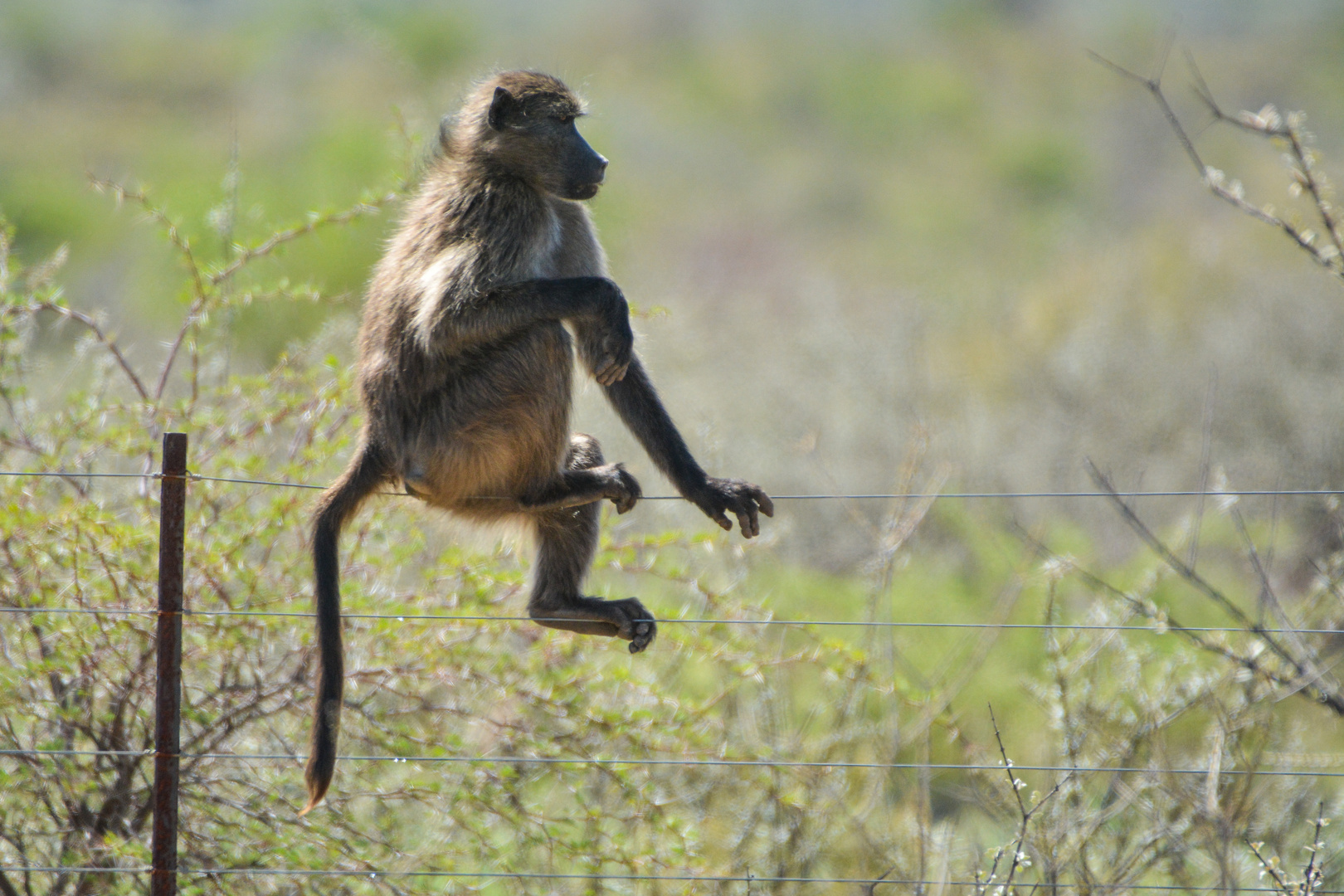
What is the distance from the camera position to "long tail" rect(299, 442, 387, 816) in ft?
10.6

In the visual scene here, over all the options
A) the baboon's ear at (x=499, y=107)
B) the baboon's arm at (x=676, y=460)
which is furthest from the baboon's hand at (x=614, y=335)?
the baboon's ear at (x=499, y=107)

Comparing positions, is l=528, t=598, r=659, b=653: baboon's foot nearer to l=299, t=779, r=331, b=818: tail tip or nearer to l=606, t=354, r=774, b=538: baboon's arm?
l=606, t=354, r=774, b=538: baboon's arm

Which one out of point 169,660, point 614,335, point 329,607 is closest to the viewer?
point 169,660

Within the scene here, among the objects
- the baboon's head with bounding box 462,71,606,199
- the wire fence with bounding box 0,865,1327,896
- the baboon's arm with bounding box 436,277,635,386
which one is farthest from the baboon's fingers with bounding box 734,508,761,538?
the baboon's head with bounding box 462,71,606,199

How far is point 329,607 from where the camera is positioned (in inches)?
137

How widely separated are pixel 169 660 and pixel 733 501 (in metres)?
1.61

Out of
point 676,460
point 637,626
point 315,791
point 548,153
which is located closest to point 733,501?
point 676,460

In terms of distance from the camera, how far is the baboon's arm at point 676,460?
384 centimetres

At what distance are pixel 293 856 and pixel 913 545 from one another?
244 inches

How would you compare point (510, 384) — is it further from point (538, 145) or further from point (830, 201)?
point (830, 201)

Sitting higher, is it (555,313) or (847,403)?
(847,403)

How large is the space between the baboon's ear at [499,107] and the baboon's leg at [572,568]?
1.05 meters

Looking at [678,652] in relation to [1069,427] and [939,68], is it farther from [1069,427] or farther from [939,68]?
[939,68]

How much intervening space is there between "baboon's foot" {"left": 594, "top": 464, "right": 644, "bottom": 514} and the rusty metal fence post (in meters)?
1.19
